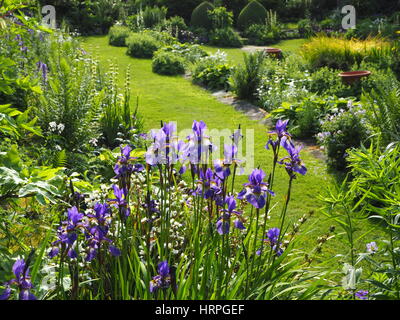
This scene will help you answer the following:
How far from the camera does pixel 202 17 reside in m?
18.5

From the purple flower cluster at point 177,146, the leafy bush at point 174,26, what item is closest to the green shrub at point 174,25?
the leafy bush at point 174,26

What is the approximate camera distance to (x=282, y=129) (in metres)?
2.18

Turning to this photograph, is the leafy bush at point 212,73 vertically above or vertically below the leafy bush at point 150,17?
below

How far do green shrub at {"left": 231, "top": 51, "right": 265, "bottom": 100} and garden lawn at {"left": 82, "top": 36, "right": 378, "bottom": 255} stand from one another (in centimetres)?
52

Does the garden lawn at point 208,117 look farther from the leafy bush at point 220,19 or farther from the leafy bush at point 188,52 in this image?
the leafy bush at point 220,19

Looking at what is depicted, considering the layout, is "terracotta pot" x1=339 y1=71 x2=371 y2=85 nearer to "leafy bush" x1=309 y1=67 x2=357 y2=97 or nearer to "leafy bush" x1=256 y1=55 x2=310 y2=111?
"leafy bush" x1=309 y1=67 x2=357 y2=97

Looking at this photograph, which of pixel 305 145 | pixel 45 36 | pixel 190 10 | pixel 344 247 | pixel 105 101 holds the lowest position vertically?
pixel 344 247

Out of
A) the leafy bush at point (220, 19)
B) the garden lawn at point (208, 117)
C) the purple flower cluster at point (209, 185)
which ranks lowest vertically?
the garden lawn at point (208, 117)

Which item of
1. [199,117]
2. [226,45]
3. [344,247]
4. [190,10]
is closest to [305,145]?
[199,117]

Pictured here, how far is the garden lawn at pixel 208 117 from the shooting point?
17.1 feet

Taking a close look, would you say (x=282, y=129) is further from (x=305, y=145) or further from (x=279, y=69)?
(x=279, y=69)

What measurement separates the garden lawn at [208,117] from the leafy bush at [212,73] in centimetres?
26

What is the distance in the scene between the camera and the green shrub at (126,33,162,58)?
13727 mm
